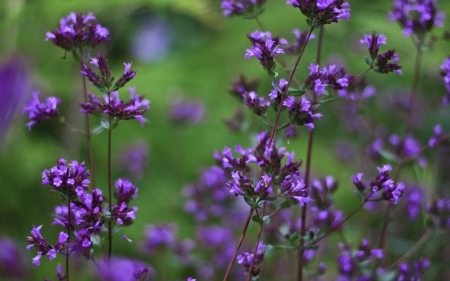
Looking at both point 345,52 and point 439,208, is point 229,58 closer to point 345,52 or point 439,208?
point 345,52

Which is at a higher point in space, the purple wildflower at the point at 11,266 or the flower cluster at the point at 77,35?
the flower cluster at the point at 77,35

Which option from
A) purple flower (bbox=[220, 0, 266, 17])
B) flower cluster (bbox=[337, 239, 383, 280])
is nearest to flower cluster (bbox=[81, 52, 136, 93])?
purple flower (bbox=[220, 0, 266, 17])

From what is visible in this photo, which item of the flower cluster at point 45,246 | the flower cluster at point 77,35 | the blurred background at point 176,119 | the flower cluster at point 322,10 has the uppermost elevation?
the blurred background at point 176,119

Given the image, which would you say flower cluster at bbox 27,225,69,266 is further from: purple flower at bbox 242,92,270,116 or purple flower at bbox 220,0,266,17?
purple flower at bbox 220,0,266,17

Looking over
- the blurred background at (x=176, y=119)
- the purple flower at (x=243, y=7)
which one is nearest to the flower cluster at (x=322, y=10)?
the purple flower at (x=243, y=7)

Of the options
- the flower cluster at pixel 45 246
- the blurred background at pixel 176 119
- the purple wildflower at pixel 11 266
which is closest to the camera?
the flower cluster at pixel 45 246

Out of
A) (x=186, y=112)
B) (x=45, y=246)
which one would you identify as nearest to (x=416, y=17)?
(x=45, y=246)

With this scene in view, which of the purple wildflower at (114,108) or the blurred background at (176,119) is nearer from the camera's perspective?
the purple wildflower at (114,108)

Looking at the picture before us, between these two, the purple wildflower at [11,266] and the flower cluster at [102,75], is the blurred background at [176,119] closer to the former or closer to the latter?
the purple wildflower at [11,266]
